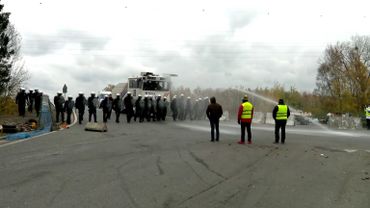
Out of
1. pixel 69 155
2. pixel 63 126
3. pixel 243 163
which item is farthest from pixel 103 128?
pixel 243 163

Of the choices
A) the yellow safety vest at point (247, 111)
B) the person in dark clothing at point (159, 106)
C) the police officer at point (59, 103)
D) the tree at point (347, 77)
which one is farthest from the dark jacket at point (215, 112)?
the tree at point (347, 77)

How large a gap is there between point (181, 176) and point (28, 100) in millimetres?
24757

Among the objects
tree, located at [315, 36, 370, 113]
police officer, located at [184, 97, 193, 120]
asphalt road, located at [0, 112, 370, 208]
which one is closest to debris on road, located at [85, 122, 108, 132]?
asphalt road, located at [0, 112, 370, 208]

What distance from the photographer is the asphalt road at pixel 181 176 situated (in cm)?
752

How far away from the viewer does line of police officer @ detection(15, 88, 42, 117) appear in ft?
91.9

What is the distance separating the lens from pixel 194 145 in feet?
50.4

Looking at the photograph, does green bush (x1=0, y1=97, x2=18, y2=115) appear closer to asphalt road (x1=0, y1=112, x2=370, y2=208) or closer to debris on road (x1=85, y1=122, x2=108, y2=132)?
debris on road (x1=85, y1=122, x2=108, y2=132)

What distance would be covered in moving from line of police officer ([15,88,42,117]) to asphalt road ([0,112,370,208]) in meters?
13.8

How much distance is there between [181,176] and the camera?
9500 millimetres

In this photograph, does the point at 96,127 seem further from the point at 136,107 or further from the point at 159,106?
the point at 159,106

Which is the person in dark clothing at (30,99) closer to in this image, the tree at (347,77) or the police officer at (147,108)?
the police officer at (147,108)

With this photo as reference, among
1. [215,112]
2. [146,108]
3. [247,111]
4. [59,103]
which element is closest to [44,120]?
[59,103]

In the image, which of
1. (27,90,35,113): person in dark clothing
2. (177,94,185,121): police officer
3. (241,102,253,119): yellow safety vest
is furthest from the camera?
(177,94,185,121): police officer

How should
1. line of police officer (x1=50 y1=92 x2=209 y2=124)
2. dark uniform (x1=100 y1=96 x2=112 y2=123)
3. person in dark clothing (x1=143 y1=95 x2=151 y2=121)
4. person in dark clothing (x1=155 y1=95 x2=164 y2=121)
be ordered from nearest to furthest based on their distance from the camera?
line of police officer (x1=50 y1=92 x2=209 y2=124)
dark uniform (x1=100 y1=96 x2=112 y2=123)
person in dark clothing (x1=143 y1=95 x2=151 y2=121)
person in dark clothing (x1=155 y1=95 x2=164 y2=121)
